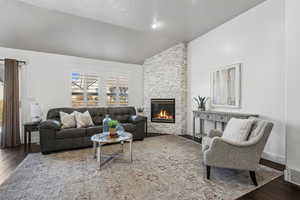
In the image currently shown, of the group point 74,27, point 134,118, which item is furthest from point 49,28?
point 134,118

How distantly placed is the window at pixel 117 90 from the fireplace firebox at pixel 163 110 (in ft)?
3.67

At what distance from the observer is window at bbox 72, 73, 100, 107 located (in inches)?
191

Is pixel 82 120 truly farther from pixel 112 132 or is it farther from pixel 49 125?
pixel 112 132

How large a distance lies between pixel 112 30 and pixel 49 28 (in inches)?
57.9

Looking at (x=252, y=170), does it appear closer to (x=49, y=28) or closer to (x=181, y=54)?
(x=181, y=54)

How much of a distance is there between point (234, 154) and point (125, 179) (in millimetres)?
1644

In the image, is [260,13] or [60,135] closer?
[260,13]

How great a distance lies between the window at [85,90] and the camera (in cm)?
485

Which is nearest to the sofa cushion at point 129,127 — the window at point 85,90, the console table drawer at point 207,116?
the window at point 85,90

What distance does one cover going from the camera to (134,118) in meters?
4.51

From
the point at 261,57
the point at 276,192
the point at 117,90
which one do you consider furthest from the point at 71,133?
the point at 261,57

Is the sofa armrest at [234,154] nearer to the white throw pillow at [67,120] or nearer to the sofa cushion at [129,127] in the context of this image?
the sofa cushion at [129,127]

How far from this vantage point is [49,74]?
4.45 metres

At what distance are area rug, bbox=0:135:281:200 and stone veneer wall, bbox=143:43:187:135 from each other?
2.09 m
